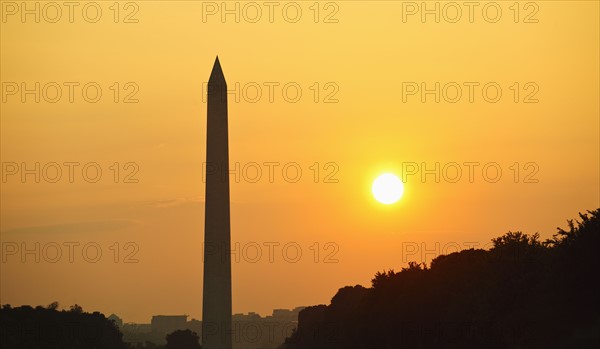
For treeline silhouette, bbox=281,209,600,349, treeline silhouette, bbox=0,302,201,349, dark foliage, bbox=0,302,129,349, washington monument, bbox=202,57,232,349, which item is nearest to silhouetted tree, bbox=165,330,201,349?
treeline silhouette, bbox=0,302,201,349

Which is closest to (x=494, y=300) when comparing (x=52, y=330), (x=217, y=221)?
(x=217, y=221)

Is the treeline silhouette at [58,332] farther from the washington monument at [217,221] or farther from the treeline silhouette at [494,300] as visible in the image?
the treeline silhouette at [494,300]

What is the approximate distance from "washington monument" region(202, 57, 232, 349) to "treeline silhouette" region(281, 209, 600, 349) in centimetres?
893

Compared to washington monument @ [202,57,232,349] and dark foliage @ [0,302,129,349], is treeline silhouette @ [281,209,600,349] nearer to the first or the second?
washington monument @ [202,57,232,349]

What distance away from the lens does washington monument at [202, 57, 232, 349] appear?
9000 centimetres

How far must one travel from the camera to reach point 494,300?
2862 inches

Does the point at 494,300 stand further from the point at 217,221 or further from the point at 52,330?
the point at 52,330

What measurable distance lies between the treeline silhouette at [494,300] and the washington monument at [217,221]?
8.93 meters

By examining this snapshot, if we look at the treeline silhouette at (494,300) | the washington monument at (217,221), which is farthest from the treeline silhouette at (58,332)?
the treeline silhouette at (494,300)

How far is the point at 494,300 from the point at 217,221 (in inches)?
928

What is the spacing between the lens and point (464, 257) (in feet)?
310

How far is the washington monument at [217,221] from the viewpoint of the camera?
3543 inches

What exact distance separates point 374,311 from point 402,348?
1330 centimetres

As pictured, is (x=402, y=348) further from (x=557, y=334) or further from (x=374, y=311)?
(x=557, y=334)
